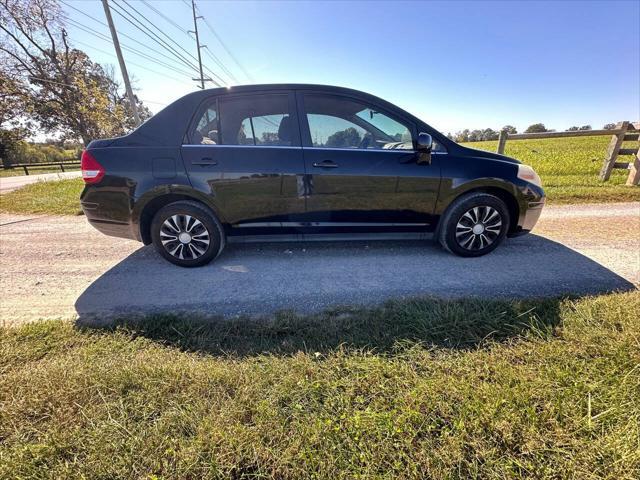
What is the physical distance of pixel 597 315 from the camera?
2129 millimetres

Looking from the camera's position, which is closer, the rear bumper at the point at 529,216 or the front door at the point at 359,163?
the front door at the point at 359,163

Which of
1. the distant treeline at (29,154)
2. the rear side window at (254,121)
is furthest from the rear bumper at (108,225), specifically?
the distant treeline at (29,154)

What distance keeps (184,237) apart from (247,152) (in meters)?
1.17

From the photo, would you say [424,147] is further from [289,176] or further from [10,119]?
[10,119]

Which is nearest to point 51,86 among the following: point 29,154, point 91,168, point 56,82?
point 56,82

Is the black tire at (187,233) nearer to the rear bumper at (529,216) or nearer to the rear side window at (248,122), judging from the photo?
the rear side window at (248,122)

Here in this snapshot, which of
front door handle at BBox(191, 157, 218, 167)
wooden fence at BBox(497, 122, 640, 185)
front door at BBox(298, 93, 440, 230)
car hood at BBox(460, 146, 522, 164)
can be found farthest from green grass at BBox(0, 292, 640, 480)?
wooden fence at BBox(497, 122, 640, 185)

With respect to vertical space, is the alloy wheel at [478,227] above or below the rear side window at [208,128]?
below

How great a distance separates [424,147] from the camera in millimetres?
2971

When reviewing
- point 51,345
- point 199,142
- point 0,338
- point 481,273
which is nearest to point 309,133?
point 199,142

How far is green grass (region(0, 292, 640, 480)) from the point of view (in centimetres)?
126

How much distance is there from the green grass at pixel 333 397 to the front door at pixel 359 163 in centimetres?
137

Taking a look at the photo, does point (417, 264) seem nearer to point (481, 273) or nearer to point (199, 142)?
point (481, 273)

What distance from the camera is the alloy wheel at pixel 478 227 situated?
3.31 meters
